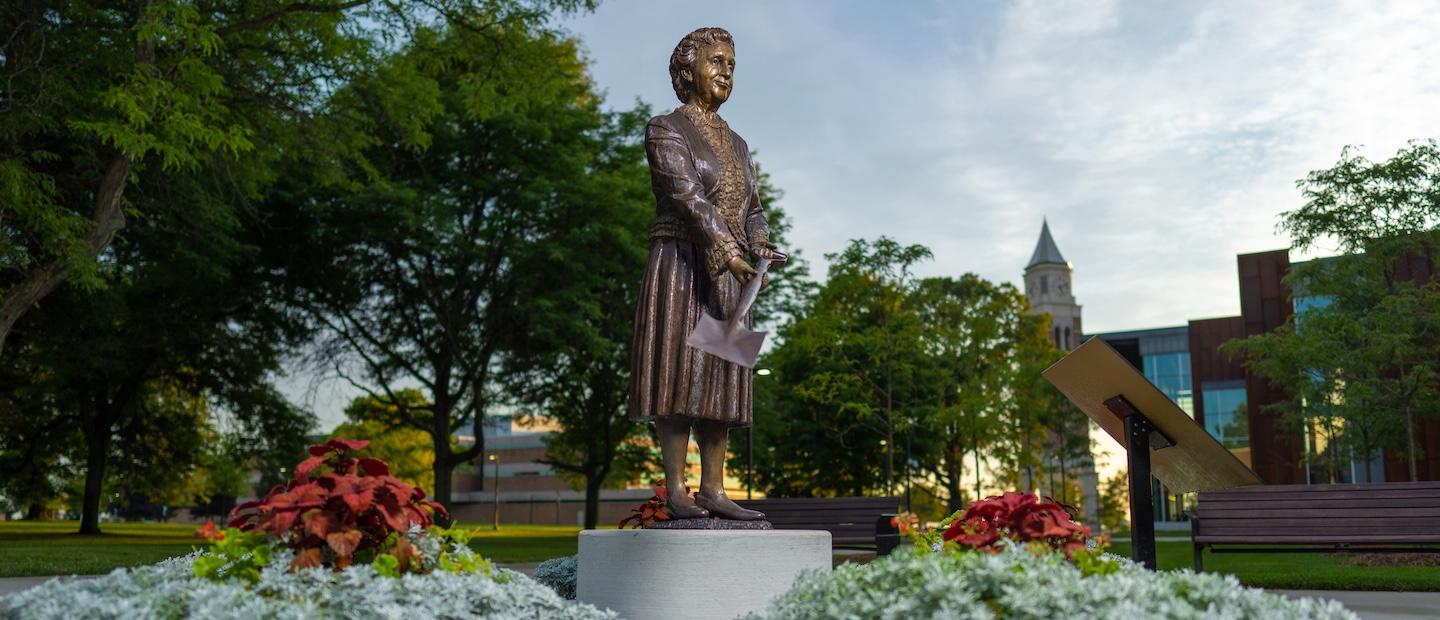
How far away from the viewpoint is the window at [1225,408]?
5391 cm

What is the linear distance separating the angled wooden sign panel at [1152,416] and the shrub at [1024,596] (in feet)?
13.3

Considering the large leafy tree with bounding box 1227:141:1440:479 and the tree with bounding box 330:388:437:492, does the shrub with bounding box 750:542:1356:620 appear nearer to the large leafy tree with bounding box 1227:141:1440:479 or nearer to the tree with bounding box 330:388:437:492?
the large leafy tree with bounding box 1227:141:1440:479

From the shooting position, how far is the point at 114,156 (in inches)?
666

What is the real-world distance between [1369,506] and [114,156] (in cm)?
1660

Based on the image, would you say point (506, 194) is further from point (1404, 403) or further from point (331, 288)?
point (1404, 403)

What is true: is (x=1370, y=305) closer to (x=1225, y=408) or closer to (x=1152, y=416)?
(x=1152, y=416)

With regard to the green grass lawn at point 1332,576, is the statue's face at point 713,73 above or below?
above

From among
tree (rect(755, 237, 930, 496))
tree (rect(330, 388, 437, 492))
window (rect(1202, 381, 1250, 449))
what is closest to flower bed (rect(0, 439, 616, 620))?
tree (rect(755, 237, 930, 496))

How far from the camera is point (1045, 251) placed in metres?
134

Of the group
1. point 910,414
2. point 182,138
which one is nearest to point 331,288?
point 182,138

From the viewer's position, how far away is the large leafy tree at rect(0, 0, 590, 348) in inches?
581

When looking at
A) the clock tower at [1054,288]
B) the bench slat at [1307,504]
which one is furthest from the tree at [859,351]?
the clock tower at [1054,288]

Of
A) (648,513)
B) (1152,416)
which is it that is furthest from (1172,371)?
(648,513)

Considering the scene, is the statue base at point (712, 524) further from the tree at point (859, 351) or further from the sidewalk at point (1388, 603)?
the tree at point (859, 351)
